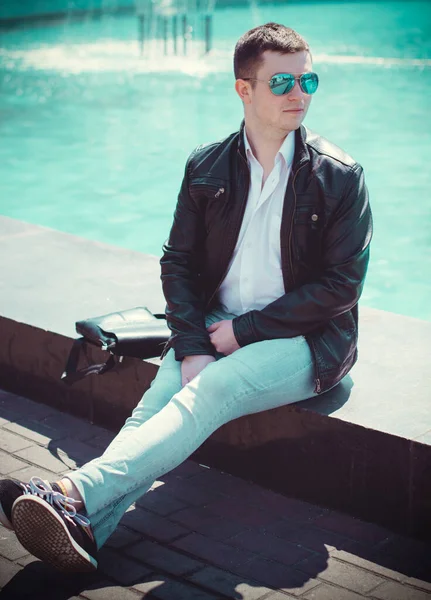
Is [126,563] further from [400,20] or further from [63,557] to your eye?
[400,20]

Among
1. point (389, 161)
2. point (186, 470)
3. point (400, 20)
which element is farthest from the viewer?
point (400, 20)

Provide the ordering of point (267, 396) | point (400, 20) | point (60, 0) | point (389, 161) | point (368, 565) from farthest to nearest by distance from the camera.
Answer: point (60, 0) → point (400, 20) → point (389, 161) → point (267, 396) → point (368, 565)

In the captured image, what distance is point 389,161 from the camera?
1112cm

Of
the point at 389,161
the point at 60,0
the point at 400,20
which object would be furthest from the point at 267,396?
the point at 60,0

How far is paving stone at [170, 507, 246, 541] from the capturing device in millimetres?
3385

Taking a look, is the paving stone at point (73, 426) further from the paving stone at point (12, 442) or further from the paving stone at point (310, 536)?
the paving stone at point (310, 536)

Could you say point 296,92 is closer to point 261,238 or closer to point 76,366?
point 261,238

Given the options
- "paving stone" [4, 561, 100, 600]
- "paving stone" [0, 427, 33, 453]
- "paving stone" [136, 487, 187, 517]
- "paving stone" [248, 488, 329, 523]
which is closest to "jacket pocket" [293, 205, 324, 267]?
"paving stone" [248, 488, 329, 523]

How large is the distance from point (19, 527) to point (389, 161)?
8857 mm

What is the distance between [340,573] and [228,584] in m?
0.37

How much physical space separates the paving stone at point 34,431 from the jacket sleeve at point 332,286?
1.14m

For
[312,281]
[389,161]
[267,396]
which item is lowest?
[389,161]

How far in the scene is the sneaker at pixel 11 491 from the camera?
3053 millimetres

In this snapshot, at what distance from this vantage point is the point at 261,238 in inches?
141
